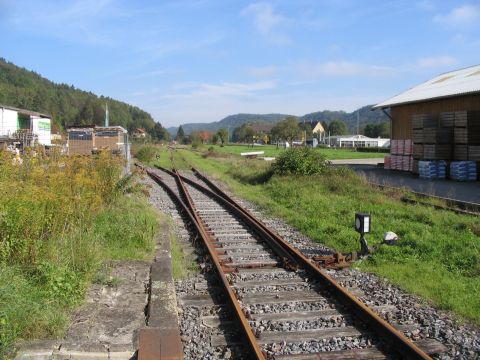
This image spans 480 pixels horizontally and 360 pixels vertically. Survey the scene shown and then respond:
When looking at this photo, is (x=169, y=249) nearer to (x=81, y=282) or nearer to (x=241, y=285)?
(x=241, y=285)

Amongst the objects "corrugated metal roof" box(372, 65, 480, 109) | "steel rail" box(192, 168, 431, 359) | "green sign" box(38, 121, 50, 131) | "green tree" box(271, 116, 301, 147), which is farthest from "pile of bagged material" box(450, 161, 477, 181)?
"green tree" box(271, 116, 301, 147)

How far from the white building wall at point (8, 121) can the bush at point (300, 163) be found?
38.9 meters

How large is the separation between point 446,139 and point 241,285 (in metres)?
21.6

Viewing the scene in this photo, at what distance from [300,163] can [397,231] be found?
1053cm

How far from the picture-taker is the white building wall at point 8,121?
5153 centimetres

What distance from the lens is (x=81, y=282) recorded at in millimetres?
5762

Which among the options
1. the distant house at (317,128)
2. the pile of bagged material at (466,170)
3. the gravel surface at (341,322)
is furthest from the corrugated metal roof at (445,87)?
the distant house at (317,128)

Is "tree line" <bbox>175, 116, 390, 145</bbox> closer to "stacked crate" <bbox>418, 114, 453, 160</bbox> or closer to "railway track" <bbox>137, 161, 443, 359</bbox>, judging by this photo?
"stacked crate" <bbox>418, 114, 453, 160</bbox>

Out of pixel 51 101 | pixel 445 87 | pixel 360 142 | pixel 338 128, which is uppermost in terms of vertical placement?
pixel 51 101

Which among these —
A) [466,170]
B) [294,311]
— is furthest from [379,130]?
[294,311]

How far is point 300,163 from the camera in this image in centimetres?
2053

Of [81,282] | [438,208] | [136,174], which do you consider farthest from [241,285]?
[438,208]

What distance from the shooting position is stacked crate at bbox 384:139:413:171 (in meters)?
29.7

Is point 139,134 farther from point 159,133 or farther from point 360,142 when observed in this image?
point 159,133
